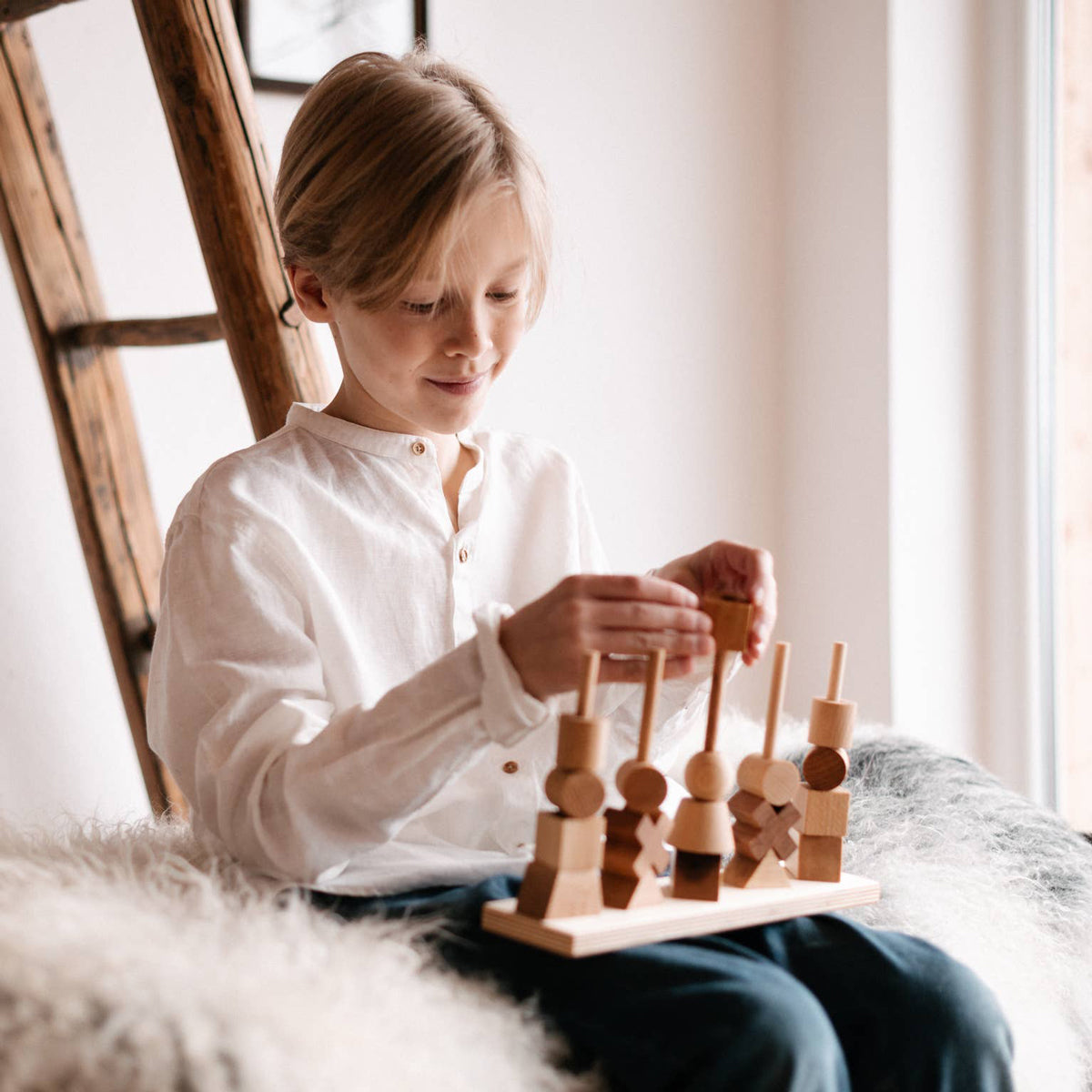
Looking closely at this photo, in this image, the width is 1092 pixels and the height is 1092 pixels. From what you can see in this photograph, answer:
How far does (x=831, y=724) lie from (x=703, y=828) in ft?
0.44

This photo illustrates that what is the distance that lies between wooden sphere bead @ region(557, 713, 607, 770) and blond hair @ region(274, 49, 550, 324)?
0.36 m

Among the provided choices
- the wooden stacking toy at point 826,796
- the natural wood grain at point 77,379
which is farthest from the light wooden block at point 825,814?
the natural wood grain at point 77,379

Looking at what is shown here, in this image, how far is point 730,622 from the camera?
81cm

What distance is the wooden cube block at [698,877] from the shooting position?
79 centimetres

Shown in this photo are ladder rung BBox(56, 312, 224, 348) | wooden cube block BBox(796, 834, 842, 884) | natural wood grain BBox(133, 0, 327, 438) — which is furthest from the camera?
ladder rung BBox(56, 312, 224, 348)

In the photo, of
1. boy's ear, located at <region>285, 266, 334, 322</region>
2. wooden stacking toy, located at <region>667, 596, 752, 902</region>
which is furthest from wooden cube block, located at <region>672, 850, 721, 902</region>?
boy's ear, located at <region>285, 266, 334, 322</region>

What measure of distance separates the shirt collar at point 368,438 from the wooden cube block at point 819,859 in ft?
1.36

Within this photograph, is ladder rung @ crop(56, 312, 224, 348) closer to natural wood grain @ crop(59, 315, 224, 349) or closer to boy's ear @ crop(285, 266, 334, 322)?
natural wood grain @ crop(59, 315, 224, 349)

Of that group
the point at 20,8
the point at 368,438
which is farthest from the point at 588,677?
the point at 20,8

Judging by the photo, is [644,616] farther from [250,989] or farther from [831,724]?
[250,989]

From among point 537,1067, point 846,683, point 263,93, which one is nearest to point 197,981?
point 537,1067

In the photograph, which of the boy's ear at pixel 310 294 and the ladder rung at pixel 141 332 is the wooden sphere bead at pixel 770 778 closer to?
the boy's ear at pixel 310 294

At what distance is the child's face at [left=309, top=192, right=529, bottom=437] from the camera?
0.94 metres

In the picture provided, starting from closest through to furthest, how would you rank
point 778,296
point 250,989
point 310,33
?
point 250,989 → point 310,33 → point 778,296
